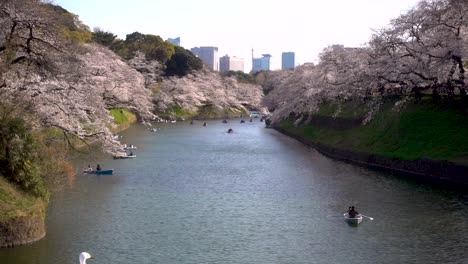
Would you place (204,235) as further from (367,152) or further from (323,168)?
(367,152)

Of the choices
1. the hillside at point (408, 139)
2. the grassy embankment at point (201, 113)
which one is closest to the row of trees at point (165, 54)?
the grassy embankment at point (201, 113)

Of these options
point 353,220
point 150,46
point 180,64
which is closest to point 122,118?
point 180,64

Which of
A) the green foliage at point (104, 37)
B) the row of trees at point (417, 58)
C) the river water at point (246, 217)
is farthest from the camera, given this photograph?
the green foliage at point (104, 37)

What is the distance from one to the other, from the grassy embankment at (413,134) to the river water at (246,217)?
2.94 metres

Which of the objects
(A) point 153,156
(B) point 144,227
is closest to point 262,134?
(A) point 153,156

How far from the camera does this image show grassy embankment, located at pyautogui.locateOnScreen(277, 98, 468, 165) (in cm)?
3541

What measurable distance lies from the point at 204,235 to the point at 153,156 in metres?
24.6

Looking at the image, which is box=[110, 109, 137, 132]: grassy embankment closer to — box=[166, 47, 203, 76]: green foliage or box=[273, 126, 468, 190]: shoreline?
box=[166, 47, 203, 76]: green foliage

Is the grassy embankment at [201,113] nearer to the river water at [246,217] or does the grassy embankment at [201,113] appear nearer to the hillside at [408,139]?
the hillside at [408,139]

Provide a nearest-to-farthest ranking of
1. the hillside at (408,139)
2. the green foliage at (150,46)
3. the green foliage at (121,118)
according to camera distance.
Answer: the hillside at (408,139) < the green foliage at (121,118) < the green foliage at (150,46)

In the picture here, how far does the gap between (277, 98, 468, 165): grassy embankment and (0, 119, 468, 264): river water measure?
2942mm

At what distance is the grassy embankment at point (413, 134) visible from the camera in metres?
35.4

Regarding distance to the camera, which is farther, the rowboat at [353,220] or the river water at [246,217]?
the rowboat at [353,220]

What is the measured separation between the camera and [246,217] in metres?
24.8
